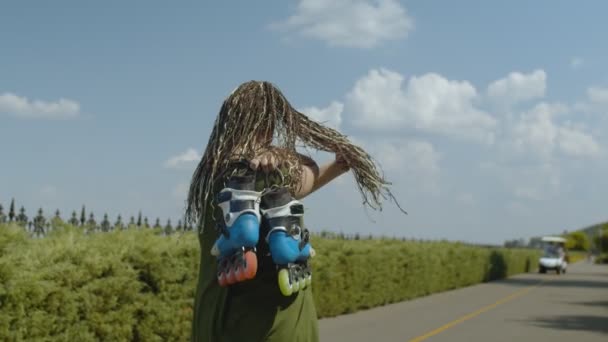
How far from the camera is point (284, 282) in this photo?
2.51m

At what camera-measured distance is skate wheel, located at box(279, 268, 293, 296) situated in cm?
251

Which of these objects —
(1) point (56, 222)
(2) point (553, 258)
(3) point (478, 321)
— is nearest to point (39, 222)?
(1) point (56, 222)

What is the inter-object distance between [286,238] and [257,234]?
97 millimetres

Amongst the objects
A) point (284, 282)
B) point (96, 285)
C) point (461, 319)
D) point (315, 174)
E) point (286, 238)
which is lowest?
point (461, 319)

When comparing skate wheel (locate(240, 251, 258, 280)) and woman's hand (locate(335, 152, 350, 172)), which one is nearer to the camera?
skate wheel (locate(240, 251, 258, 280))

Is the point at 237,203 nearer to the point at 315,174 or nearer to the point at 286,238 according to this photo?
the point at 286,238

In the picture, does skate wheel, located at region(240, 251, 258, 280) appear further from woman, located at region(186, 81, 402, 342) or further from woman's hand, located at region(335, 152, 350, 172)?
woman's hand, located at region(335, 152, 350, 172)

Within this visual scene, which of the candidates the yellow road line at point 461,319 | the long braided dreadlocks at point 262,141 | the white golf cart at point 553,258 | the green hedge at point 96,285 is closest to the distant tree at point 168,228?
the green hedge at point 96,285

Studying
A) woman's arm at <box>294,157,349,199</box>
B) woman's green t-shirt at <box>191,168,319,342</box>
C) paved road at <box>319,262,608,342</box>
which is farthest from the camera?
paved road at <box>319,262,608,342</box>

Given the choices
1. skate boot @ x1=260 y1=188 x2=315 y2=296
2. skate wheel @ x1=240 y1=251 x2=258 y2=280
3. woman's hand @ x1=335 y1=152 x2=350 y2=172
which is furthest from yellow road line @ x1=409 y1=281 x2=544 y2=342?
skate wheel @ x1=240 y1=251 x2=258 y2=280

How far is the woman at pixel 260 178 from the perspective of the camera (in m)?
2.64

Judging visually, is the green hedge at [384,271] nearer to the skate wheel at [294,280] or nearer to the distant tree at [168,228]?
the distant tree at [168,228]

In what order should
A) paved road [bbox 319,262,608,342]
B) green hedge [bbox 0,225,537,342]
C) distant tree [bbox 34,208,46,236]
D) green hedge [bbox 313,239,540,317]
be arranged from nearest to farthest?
green hedge [bbox 0,225,537,342] → distant tree [bbox 34,208,46,236] → paved road [bbox 319,262,608,342] → green hedge [bbox 313,239,540,317]

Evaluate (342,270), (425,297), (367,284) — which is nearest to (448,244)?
(425,297)
